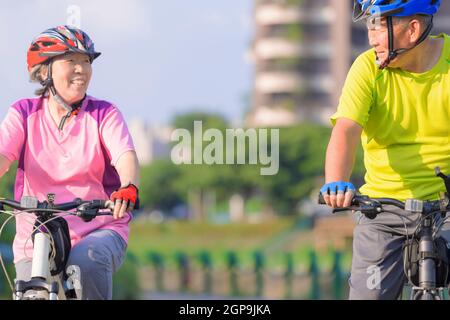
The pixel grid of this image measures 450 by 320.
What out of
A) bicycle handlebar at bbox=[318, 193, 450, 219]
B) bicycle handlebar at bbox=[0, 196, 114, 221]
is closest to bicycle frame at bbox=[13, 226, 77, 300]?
bicycle handlebar at bbox=[0, 196, 114, 221]

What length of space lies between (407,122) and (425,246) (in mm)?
680

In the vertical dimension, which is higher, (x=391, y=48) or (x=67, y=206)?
(x=391, y=48)

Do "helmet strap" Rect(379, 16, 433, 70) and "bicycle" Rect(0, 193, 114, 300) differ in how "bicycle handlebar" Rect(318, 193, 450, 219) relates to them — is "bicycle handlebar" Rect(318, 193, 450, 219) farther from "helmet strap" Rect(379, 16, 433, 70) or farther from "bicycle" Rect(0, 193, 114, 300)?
"bicycle" Rect(0, 193, 114, 300)

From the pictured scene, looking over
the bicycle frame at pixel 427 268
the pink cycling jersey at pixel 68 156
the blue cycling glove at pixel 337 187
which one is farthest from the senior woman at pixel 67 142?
the bicycle frame at pixel 427 268

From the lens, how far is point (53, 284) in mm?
6504

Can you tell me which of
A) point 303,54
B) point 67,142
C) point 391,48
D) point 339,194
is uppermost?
point 391,48

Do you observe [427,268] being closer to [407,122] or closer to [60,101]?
[407,122]

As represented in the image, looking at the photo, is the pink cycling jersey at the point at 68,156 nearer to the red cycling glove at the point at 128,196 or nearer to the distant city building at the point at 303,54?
the red cycling glove at the point at 128,196

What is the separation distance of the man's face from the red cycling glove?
1.37 m

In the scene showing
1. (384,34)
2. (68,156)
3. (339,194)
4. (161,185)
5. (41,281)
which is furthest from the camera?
(161,185)

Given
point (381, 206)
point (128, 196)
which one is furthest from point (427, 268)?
point (128, 196)

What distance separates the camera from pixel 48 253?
6.67 m

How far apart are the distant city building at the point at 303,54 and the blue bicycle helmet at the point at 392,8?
285ft

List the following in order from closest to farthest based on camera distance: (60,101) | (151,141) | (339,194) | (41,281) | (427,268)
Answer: (339,194) → (427,268) → (41,281) → (60,101) → (151,141)
